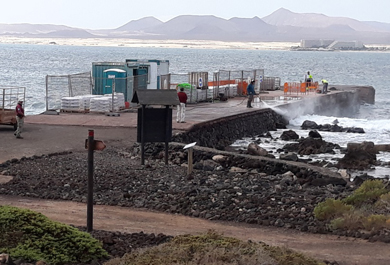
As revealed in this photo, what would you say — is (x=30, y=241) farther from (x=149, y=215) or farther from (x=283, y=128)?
(x=283, y=128)

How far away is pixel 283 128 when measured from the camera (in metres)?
39.2

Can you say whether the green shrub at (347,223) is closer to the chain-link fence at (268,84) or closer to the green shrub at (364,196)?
the green shrub at (364,196)

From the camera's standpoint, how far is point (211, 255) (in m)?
8.00

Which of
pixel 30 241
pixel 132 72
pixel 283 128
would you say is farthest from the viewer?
pixel 283 128

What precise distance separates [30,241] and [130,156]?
491 inches

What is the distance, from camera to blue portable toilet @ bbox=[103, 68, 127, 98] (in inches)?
1334

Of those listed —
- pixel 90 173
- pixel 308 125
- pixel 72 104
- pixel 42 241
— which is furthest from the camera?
pixel 308 125

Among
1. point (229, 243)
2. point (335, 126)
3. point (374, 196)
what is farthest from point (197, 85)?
point (229, 243)

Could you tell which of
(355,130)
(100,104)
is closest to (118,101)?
(100,104)

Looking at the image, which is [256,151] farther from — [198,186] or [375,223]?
[375,223]

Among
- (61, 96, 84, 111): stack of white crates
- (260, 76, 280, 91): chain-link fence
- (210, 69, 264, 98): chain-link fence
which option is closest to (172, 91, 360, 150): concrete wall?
(210, 69, 264, 98): chain-link fence

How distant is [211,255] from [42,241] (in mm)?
2166

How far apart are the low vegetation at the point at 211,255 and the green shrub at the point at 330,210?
446cm

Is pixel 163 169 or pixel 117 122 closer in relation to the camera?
pixel 163 169
